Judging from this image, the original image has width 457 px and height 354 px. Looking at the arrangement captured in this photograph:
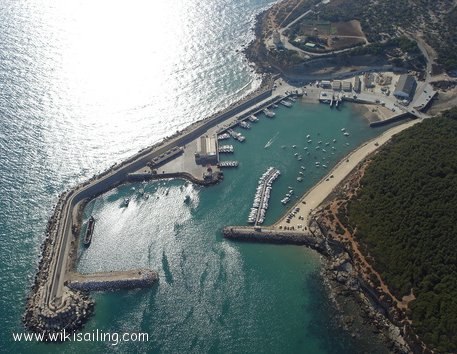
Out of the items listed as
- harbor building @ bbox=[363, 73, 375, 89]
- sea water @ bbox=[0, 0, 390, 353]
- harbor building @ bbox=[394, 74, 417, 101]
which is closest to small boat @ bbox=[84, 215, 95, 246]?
sea water @ bbox=[0, 0, 390, 353]

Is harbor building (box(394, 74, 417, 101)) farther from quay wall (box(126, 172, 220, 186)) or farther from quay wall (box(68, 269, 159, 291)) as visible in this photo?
quay wall (box(68, 269, 159, 291))

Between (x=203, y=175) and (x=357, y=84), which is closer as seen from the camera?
(x=203, y=175)

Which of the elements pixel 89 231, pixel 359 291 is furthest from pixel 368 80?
pixel 89 231

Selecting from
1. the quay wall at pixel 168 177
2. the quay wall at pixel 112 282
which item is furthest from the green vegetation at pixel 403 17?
the quay wall at pixel 112 282

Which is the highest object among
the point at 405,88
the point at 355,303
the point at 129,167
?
the point at 405,88

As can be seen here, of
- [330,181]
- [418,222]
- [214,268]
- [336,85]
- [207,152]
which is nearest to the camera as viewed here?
[418,222]

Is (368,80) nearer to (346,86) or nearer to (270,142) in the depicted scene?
(346,86)

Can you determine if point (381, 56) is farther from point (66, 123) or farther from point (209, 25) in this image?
point (66, 123)
